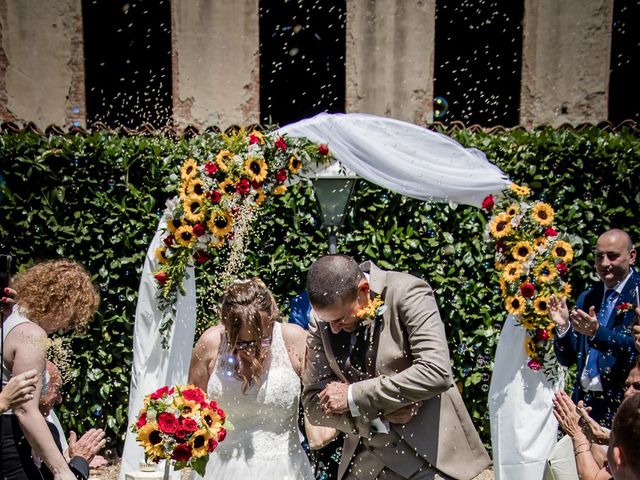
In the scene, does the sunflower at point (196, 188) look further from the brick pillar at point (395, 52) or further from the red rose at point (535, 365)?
the brick pillar at point (395, 52)

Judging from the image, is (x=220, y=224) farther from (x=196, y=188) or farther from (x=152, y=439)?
(x=152, y=439)

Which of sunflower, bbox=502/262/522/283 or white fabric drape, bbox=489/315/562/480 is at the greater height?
sunflower, bbox=502/262/522/283

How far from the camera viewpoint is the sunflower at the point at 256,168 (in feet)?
19.7

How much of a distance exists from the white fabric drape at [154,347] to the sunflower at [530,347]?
2644mm

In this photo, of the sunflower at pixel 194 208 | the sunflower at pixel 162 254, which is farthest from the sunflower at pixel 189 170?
the sunflower at pixel 162 254

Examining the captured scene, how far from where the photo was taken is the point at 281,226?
764 centimetres

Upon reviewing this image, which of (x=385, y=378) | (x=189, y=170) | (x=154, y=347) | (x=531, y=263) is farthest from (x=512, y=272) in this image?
(x=385, y=378)

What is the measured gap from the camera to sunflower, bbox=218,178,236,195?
5930 mm

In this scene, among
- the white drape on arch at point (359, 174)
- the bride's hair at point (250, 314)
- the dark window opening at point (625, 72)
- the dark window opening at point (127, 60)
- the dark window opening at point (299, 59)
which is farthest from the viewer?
the dark window opening at point (625, 72)

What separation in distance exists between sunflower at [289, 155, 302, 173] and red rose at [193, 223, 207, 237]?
2.83ft

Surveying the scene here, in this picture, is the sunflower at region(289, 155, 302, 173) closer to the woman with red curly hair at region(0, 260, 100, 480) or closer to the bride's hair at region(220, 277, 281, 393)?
the bride's hair at region(220, 277, 281, 393)

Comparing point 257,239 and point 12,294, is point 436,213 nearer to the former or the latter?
point 257,239

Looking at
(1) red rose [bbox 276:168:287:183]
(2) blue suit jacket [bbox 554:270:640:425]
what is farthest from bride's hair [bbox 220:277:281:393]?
(2) blue suit jacket [bbox 554:270:640:425]

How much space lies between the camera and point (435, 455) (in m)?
3.47
